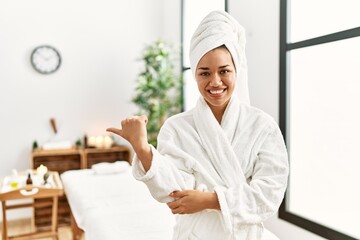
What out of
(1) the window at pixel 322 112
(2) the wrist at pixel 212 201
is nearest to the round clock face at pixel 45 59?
(1) the window at pixel 322 112

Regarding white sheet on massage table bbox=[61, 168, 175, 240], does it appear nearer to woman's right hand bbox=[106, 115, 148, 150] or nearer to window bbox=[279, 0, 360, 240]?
window bbox=[279, 0, 360, 240]

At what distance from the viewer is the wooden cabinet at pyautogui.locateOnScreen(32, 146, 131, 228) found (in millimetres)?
3723

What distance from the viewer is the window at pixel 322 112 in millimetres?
2109

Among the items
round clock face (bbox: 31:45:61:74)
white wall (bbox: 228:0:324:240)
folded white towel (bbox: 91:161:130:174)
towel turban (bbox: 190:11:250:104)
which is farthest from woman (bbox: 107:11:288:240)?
round clock face (bbox: 31:45:61:74)

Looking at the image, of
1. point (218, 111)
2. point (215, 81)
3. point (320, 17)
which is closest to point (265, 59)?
point (320, 17)

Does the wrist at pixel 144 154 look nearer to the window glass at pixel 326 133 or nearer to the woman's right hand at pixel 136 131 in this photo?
the woman's right hand at pixel 136 131

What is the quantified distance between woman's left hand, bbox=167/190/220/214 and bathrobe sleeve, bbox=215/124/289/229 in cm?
2

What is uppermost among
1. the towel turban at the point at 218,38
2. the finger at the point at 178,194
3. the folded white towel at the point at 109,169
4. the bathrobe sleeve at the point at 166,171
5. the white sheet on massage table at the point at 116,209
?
the towel turban at the point at 218,38

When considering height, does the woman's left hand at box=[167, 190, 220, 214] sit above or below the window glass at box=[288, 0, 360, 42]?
below

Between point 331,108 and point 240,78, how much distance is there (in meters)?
1.32

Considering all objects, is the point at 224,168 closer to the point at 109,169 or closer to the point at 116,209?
the point at 116,209

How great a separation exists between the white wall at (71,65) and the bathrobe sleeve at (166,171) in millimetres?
3234

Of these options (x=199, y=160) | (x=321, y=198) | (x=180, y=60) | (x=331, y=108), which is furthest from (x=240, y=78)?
(x=180, y=60)

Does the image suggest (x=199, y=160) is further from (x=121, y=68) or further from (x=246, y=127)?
(x=121, y=68)
